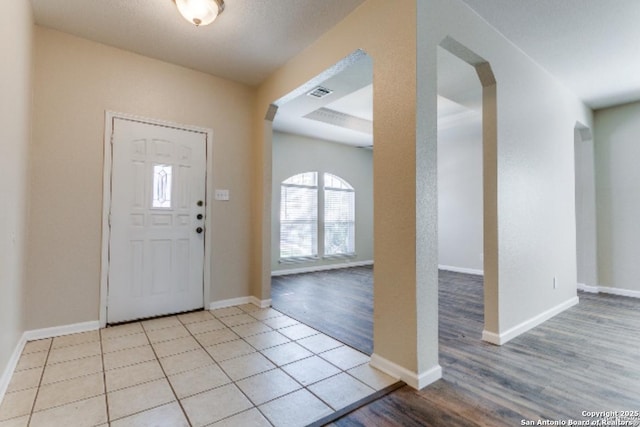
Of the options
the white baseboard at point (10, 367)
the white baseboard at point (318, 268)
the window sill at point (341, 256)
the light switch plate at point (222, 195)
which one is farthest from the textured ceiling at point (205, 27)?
the window sill at point (341, 256)

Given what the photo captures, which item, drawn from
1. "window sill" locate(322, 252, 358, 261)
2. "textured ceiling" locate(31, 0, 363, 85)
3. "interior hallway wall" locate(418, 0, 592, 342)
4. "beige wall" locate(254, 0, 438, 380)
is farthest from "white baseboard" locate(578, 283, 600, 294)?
"textured ceiling" locate(31, 0, 363, 85)

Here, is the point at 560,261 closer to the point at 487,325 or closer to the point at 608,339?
the point at 608,339

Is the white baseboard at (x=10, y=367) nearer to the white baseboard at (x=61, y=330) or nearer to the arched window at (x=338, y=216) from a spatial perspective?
the white baseboard at (x=61, y=330)

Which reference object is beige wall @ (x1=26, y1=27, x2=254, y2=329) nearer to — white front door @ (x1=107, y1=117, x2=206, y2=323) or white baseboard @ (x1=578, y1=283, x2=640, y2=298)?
white front door @ (x1=107, y1=117, x2=206, y2=323)

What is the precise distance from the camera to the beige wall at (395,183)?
1962mm

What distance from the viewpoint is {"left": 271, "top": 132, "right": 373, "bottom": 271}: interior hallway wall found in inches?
229

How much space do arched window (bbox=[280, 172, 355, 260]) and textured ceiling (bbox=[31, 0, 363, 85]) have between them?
2.97 meters

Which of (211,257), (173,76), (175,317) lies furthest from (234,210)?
(173,76)

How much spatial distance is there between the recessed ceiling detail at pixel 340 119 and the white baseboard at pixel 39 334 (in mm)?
3852

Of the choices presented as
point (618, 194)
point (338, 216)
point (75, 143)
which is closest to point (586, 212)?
point (618, 194)

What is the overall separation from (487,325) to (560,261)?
5.16 ft

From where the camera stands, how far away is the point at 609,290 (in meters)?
4.39

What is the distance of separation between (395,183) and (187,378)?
1.85 meters

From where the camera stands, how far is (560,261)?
11.4 feet
